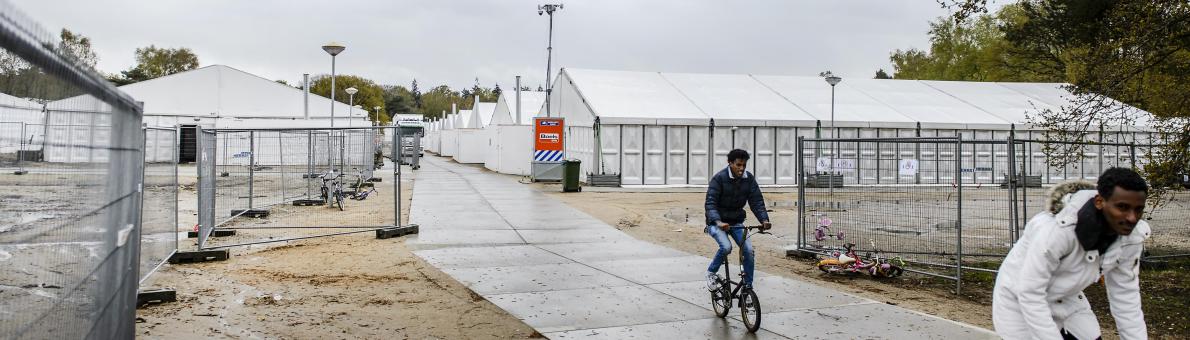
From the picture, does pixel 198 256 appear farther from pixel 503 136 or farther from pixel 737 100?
pixel 503 136

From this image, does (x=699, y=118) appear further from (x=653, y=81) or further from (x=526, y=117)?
(x=526, y=117)

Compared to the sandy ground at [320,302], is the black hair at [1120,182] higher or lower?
higher

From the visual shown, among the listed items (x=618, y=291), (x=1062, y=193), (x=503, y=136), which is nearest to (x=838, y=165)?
(x=618, y=291)

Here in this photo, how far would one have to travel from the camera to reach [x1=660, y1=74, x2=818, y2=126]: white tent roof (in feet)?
92.7

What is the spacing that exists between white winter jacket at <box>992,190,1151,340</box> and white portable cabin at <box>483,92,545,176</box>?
106ft

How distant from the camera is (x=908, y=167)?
9859 mm

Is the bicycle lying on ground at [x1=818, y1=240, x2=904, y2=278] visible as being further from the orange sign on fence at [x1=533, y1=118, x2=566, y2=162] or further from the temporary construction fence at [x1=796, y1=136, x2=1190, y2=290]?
the orange sign on fence at [x1=533, y1=118, x2=566, y2=162]

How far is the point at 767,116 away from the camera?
28609mm

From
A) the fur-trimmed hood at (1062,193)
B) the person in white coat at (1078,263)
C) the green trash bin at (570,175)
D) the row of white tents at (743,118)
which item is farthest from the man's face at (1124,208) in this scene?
the row of white tents at (743,118)

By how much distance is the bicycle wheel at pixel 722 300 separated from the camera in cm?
700

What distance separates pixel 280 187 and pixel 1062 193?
17107mm

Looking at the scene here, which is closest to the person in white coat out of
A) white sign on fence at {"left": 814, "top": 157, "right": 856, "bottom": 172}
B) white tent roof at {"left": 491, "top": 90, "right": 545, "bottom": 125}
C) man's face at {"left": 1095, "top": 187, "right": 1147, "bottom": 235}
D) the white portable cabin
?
man's face at {"left": 1095, "top": 187, "right": 1147, "bottom": 235}

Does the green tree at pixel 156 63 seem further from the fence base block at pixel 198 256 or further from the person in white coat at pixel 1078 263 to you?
the person in white coat at pixel 1078 263

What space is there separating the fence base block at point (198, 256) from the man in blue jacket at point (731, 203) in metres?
6.33
